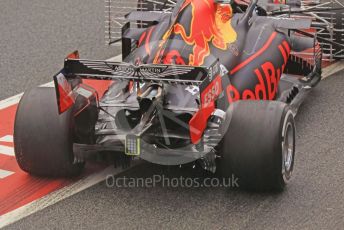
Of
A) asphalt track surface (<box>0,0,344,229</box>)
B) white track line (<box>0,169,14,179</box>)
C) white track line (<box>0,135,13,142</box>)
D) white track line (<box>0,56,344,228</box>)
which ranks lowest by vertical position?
white track line (<box>0,135,13,142</box>)

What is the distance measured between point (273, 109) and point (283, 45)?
66.3 inches

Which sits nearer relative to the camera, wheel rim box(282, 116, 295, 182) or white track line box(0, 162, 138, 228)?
white track line box(0, 162, 138, 228)

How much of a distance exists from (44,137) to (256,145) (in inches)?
66.1

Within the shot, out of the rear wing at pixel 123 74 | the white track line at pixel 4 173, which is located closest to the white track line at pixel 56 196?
the white track line at pixel 4 173

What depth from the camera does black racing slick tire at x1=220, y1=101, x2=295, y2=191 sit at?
6.60m

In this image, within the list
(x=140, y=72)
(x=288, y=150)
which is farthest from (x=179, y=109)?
(x=288, y=150)

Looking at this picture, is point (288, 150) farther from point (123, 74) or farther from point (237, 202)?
point (123, 74)

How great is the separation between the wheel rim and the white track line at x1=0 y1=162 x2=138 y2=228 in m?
1.35

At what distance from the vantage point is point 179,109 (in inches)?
267

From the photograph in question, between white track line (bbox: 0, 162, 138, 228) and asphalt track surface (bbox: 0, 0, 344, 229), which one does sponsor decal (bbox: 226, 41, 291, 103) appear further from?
white track line (bbox: 0, 162, 138, 228)

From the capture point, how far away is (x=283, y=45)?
8.27 m

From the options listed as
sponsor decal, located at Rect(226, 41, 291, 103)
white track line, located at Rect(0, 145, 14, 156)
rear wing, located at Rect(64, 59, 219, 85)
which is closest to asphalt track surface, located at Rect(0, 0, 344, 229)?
sponsor decal, located at Rect(226, 41, 291, 103)

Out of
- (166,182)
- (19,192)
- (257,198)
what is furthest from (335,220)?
(19,192)

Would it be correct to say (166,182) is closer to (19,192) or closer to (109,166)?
(109,166)
